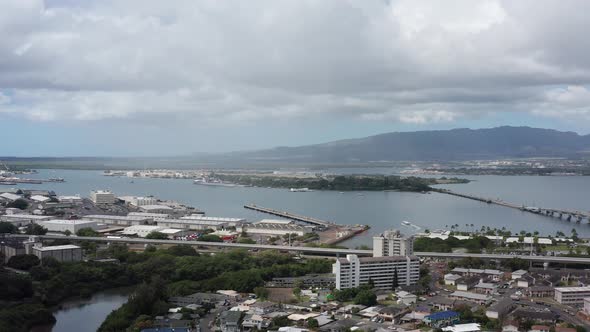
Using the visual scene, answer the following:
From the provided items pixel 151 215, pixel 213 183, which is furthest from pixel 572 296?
pixel 213 183

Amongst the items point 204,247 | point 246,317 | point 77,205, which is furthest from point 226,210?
point 246,317

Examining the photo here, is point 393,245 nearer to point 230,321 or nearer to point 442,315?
point 442,315

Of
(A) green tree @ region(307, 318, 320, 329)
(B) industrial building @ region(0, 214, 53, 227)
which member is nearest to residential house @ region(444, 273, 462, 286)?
(A) green tree @ region(307, 318, 320, 329)

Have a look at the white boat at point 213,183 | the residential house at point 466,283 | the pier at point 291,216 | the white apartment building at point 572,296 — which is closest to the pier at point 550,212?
the pier at point 291,216

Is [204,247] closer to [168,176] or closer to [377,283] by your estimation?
[377,283]

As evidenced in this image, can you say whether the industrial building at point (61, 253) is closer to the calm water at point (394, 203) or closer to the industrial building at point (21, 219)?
the industrial building at point (21, 219)

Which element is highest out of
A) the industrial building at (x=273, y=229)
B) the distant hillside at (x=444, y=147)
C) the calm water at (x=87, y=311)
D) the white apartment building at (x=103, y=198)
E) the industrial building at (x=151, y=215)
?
the distant hillside at (x=444, y=147)

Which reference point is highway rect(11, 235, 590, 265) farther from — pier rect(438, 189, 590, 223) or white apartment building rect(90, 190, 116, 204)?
white apartment building rect(90, 190, 116, 204)
